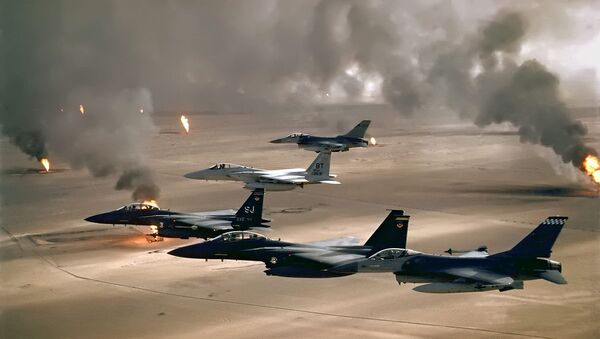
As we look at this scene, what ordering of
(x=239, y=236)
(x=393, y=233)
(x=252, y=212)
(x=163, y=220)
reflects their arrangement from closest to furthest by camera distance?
(x=393, y=233), (x=239, y=236), (x=252, y=212), (x=163, y=220)

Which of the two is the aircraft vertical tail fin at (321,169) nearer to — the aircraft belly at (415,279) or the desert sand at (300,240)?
the desert sand at (300,240)

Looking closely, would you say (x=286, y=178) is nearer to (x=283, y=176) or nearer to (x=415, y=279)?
(x=283, y=176)

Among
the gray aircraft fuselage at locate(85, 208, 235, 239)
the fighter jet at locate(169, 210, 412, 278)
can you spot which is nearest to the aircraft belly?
the fighter jet at locate(169, 210, 412, 278)

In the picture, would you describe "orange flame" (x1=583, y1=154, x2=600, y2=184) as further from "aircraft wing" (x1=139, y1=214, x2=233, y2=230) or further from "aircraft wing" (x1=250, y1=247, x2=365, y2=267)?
"aircraft wing" (x1=139, y1=214, x2=233, y2=230)

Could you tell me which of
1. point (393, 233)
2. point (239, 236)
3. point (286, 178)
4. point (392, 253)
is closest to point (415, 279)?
point (392, 253)

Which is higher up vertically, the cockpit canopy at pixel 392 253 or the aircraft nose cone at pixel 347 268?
the cockpit canopy at pixel 392 253

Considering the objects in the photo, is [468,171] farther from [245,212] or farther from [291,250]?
[291,250]

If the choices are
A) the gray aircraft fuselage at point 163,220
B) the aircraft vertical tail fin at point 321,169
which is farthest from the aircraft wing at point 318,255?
the aircraft vertical tail fin at point 321,169
